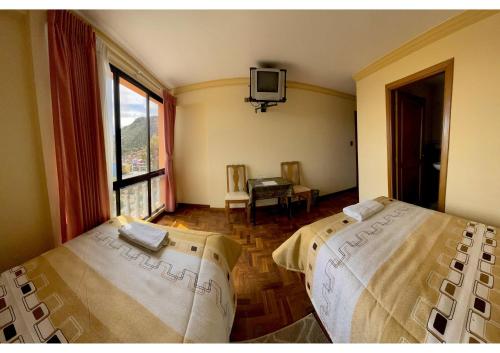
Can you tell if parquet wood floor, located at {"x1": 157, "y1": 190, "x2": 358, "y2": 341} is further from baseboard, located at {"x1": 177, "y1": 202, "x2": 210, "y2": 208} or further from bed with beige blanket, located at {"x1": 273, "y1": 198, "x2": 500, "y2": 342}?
bed with beige blanket, located at {"x1": 273, "y1": 198, "x2": 500, "y2": 342}

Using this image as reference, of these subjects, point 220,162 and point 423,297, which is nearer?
point 423,297

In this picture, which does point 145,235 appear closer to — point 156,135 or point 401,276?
point 401,276

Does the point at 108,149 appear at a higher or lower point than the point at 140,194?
higher

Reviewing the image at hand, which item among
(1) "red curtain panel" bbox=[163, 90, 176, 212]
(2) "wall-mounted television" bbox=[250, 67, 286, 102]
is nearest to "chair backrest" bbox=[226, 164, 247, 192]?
(1) "red curtain panel" bbox=[163, 90, 176, 212]

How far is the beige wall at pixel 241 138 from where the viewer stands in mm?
3074

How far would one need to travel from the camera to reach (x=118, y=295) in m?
0.71

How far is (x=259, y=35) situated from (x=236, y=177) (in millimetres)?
2009

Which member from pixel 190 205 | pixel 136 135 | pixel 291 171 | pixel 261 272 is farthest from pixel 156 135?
pixel 261 272

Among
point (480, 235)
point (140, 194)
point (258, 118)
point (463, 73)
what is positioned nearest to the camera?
point (480, 235)

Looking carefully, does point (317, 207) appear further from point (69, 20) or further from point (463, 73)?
point (69, 20)

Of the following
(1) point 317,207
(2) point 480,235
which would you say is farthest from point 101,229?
(1) point 317,207

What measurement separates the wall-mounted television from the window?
1554 millimetres

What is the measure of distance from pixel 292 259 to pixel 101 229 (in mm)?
1365

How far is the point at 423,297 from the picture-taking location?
69 centimetres
